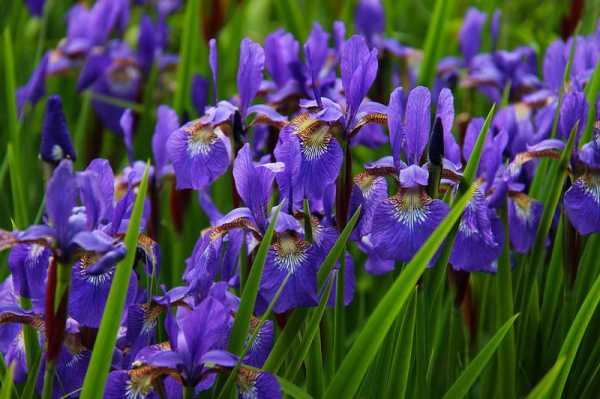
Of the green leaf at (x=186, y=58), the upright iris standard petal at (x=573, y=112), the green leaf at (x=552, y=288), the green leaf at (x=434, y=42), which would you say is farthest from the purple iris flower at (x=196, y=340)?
the green leaf at (x=186, y=58)

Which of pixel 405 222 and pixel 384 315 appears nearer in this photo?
pixel 384 315

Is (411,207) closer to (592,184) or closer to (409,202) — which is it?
(409,202)

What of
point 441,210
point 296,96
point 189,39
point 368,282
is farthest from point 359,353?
point 189,39

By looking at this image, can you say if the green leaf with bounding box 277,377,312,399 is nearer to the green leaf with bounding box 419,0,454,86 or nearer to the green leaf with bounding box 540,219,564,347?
the green leaf with bounding box 540,219,564,347

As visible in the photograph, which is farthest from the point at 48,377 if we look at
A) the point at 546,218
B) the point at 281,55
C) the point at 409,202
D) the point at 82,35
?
the point at 82,35

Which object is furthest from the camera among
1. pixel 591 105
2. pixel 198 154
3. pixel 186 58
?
pixel 186 58

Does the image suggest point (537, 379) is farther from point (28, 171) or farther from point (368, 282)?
point (28, 171)

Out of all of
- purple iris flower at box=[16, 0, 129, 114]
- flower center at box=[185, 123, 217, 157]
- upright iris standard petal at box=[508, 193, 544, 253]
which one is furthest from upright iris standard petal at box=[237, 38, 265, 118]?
purple iris flower at box=[16, 0, 129, 114]
